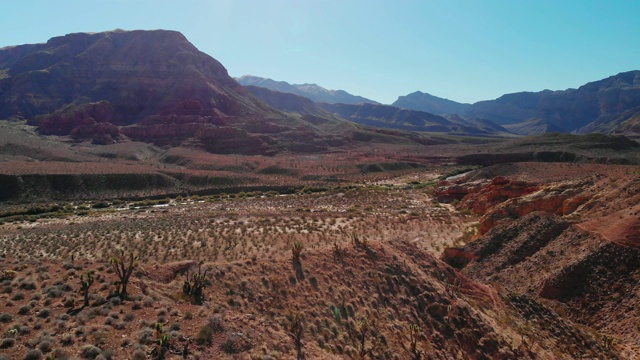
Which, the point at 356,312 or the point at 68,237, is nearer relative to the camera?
the point at 356,312

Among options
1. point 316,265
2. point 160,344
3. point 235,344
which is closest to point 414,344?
point 316,265

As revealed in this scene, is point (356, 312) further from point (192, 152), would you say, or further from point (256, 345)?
point (192, 152)

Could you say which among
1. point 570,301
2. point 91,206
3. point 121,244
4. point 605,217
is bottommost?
point 91,206

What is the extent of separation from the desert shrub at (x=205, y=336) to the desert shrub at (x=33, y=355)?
3304 millimetres

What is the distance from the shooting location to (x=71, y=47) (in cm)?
14338

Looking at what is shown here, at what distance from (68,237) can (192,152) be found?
215 feet

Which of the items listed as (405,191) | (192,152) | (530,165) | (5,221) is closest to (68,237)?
(5,221)

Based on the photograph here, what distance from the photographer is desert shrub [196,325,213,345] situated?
9.48m

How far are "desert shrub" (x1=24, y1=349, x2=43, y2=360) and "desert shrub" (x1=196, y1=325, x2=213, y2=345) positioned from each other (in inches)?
130

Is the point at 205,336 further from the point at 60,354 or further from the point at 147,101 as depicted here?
the point at 147,101

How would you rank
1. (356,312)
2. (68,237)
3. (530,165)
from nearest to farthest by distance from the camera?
(356,312), (68,237), (530,165)

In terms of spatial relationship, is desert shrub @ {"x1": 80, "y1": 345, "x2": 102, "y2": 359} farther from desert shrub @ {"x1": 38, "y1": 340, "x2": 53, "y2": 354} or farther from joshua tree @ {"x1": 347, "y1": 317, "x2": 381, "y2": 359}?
joshua tree @ {"x1": 347, "y1": 317, "x2": 381, "y2": 359}

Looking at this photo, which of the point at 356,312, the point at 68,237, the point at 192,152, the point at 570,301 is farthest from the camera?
the point at 192,152

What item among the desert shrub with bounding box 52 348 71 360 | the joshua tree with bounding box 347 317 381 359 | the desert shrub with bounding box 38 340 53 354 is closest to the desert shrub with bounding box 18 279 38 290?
the desert shrub with bounding box 38 340 53 354
